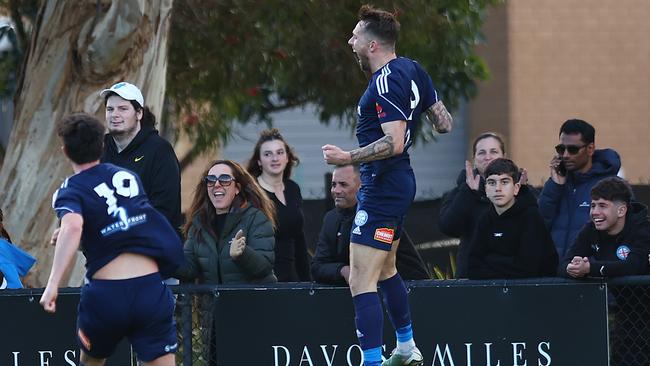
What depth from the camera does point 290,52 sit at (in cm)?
1491

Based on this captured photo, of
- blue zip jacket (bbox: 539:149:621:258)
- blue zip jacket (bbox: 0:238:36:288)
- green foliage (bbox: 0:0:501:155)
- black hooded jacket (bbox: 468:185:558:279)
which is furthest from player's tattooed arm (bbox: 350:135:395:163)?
green foliage (bbox: 0:0:501:155)

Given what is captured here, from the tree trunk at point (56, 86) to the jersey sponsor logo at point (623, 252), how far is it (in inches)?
200

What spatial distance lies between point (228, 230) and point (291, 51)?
542 centimetres

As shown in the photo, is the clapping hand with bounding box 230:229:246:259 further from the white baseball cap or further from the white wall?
the white wall

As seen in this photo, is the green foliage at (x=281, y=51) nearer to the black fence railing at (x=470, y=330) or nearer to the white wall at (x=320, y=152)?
the black fence railing at (x=470, y=330)

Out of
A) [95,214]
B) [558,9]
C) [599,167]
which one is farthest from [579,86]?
[95,214]

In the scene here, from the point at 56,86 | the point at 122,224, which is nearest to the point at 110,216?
the point at 122,224

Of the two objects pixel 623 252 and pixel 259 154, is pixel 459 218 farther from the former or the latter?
pixel 259 154

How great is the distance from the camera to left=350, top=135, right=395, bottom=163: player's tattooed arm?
8328 millimetres

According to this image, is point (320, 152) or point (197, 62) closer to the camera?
point (197, 62)

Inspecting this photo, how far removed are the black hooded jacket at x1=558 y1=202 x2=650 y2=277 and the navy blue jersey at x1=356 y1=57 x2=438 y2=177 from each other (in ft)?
4.78

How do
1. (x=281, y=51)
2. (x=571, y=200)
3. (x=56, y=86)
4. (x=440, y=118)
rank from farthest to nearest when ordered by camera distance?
1. (x=281, y=51)
2. (x=56, y=86)
3. (x=571, y=200)
4. (x=440, y=118)

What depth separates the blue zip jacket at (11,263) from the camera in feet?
32.5

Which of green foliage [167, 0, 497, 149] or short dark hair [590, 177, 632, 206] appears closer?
short dark hair [590, 177, 632, 206]
